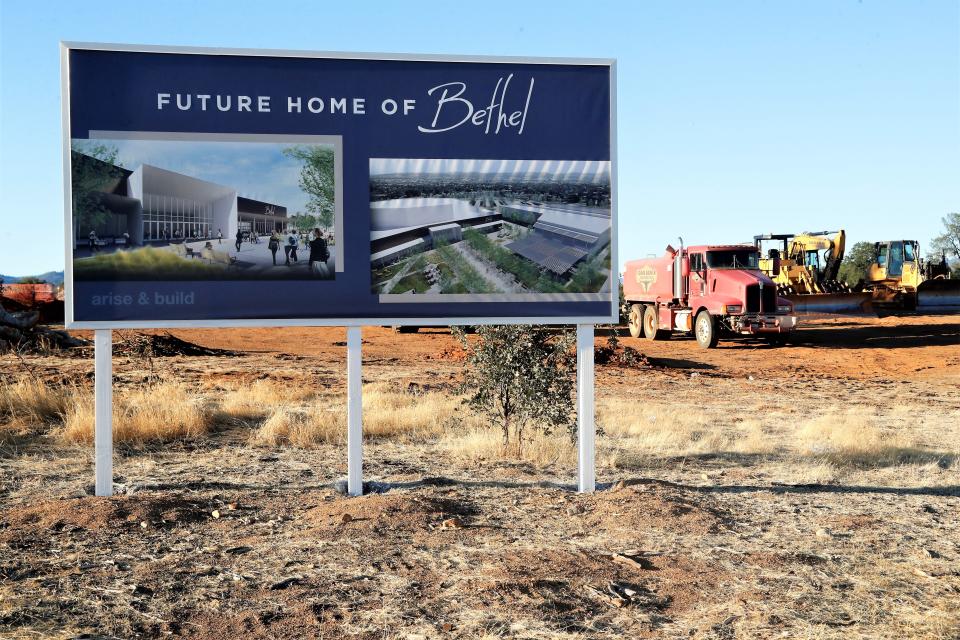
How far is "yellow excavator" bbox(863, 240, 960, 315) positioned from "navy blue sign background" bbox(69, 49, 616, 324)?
3046 centimetres

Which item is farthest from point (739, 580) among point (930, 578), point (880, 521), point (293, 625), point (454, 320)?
point (454, 320)

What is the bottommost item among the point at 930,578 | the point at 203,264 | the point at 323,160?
the point at 930,578

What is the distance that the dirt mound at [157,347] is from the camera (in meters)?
20.5

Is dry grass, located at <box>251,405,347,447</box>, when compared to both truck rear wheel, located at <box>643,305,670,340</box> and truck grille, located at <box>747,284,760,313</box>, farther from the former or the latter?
truck rear wheel, located at <box>643,305,670,340</box>

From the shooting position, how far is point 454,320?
25.4 ft

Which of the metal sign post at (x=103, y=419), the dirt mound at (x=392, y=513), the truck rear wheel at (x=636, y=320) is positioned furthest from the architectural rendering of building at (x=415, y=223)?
the truck rear wheel at (x=636, y=320)

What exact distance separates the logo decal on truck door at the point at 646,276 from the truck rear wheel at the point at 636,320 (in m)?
0.93

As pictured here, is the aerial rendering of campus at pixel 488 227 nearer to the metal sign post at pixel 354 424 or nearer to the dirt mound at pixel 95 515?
the metal sign post at pixel 354 424

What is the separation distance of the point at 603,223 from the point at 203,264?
11.6 feet

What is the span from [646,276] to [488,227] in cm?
2275

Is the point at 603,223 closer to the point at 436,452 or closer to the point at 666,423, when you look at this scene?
the point at 436,452

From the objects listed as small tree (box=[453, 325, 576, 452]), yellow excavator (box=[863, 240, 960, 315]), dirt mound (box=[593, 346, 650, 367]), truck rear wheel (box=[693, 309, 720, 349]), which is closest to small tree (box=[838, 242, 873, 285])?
yellow excavator (box=[863, 240, 960, 315])

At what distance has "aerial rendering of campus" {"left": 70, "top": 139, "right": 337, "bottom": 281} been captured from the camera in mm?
7453

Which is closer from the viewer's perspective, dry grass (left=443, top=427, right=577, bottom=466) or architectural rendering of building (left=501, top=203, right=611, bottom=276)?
architectural rendering of building (left=501, top=203, right=611, bottom=276)
